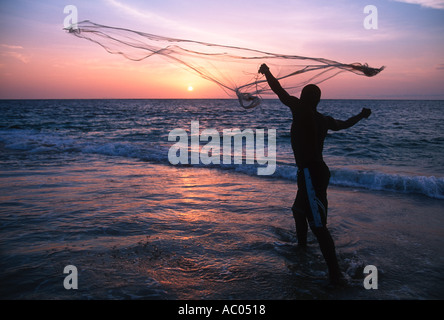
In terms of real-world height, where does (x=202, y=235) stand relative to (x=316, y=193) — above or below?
below

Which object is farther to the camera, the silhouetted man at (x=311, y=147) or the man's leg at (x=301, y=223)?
the man's leg at (x=301, y=223)

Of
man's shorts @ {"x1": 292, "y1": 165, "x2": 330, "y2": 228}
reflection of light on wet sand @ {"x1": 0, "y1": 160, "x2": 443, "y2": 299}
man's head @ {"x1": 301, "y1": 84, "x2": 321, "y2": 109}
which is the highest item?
man's head @ {"x1": 301, "y1": 84, "x2": 321, "y2": 109}

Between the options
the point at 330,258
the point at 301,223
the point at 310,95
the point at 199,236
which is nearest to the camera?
the point at 330,258

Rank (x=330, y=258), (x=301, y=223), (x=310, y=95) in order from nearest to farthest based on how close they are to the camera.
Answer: (x=330, y=258) < (x=310, y=95) < (x=301, y=223)

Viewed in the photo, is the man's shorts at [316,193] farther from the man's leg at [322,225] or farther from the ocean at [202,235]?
the ocean at [202,235]

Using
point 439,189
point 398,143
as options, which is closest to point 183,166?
point 439,189

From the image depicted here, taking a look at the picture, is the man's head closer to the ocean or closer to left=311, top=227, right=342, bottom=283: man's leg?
left=311, top=227, right=342, bottom=283: man's leg

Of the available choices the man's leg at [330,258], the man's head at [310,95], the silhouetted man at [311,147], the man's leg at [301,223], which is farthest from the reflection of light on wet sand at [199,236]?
the man's head at [310,95]

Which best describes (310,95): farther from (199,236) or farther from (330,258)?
(199,236)

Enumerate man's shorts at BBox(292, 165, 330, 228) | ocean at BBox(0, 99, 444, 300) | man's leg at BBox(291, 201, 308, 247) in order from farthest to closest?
1. man's leg at BBox(291, 201, 308, 247)
2. man's shorts at BBox(292, 165, 330, 228)
3. ocean at BBox(0, 99, 444, 300)

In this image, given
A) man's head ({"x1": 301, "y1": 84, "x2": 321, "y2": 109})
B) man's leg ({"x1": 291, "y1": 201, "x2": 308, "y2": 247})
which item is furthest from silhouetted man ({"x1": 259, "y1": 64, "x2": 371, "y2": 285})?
man's leg ({"x1": 291, "y1": 201, "x2": 308, "y2": 247})

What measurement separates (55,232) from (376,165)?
11577 millimetres

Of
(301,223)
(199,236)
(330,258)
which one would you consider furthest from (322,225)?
(199,236)

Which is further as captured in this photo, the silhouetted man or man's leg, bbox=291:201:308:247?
man's leg, bbox=291:201:308:247
